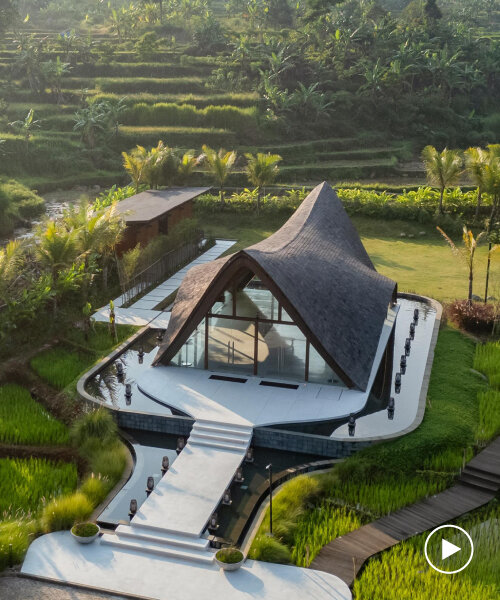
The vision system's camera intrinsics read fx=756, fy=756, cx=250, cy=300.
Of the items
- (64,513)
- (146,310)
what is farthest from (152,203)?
(64,513)

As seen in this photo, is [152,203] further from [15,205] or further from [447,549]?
[447,549]

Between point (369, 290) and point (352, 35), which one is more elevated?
point (352, 35)

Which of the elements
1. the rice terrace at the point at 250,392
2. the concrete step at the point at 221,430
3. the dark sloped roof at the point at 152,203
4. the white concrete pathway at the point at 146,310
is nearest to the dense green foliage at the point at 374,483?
the rice terrace at the point at 250,392

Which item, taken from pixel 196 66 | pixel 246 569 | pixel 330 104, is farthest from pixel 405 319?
pixel 196 66

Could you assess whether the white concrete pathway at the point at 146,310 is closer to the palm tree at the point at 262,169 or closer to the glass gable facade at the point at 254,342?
the glass gable facade at the point at 254,342

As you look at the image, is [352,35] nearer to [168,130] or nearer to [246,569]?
[168,130]

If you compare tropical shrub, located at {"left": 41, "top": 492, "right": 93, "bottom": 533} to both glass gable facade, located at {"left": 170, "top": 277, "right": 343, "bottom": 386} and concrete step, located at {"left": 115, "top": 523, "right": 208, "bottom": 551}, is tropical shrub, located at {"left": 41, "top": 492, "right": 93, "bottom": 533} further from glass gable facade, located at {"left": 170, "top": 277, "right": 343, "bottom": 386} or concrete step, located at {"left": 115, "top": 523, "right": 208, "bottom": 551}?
glass gable facade, located at {"left": 170, "top": 277, "right": 343, "bottom": 386}
